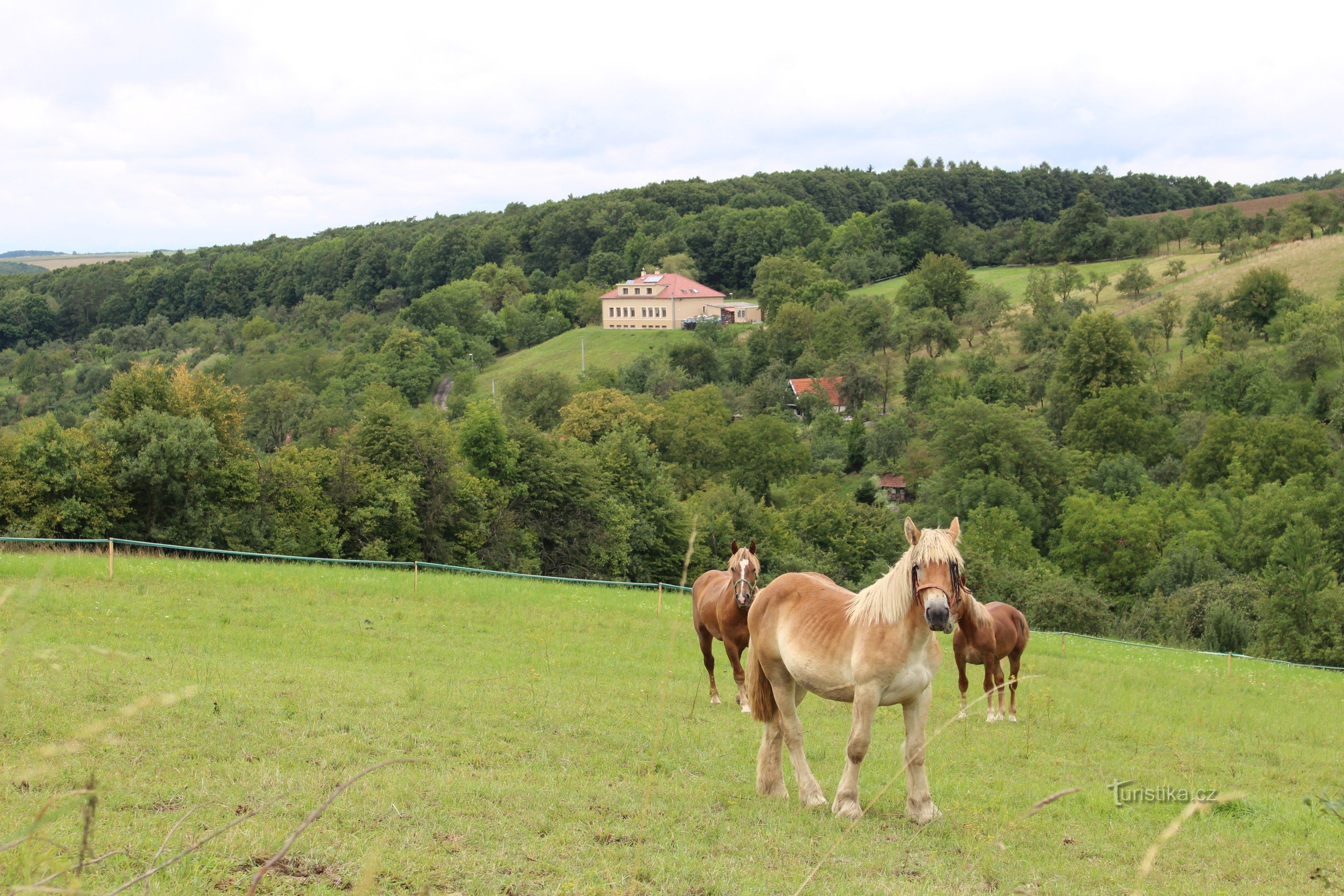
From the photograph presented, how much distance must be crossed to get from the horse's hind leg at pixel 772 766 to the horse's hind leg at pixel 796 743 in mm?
188

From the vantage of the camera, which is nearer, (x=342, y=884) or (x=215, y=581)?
(x=342, y=884)

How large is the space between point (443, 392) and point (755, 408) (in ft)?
122

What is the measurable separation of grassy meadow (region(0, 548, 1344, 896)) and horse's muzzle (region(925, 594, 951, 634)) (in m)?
1.21

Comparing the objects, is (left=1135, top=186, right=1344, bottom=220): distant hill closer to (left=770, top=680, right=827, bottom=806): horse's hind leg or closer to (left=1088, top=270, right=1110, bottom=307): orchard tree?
(left=1088, top=270, right=1110, bottom=307): orchard tree

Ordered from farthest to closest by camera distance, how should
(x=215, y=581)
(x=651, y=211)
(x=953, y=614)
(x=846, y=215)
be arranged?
(x=846, y=215)
(x=651, y=211)
(x=215, y=581)
(x=953, y=614)

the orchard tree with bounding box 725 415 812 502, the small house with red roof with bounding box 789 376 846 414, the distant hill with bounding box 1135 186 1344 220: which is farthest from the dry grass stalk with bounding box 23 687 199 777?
the distant hill with bounding box 1135 186 1344 220

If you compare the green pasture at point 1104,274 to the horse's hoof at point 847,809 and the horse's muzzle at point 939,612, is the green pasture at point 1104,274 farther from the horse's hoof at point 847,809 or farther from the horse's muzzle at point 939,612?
the horse's muzzle at point 939,612

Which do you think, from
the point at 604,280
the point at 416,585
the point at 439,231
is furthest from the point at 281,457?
the point at 439,231

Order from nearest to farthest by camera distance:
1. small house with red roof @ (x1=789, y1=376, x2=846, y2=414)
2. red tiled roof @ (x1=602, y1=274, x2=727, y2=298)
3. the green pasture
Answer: small house with red roof @ (x1=789, y1=376, x2=846, y2=414)
the green pasture
red tiled roof @ (x1=602, y1=274, x2=727, y2=298)

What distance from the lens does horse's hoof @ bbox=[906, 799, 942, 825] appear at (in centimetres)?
700

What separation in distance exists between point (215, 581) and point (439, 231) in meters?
177

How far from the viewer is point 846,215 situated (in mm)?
184000

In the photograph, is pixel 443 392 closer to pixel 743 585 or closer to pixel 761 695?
pixel 743 585

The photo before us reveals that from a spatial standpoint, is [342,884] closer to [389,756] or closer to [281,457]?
[389,756]
